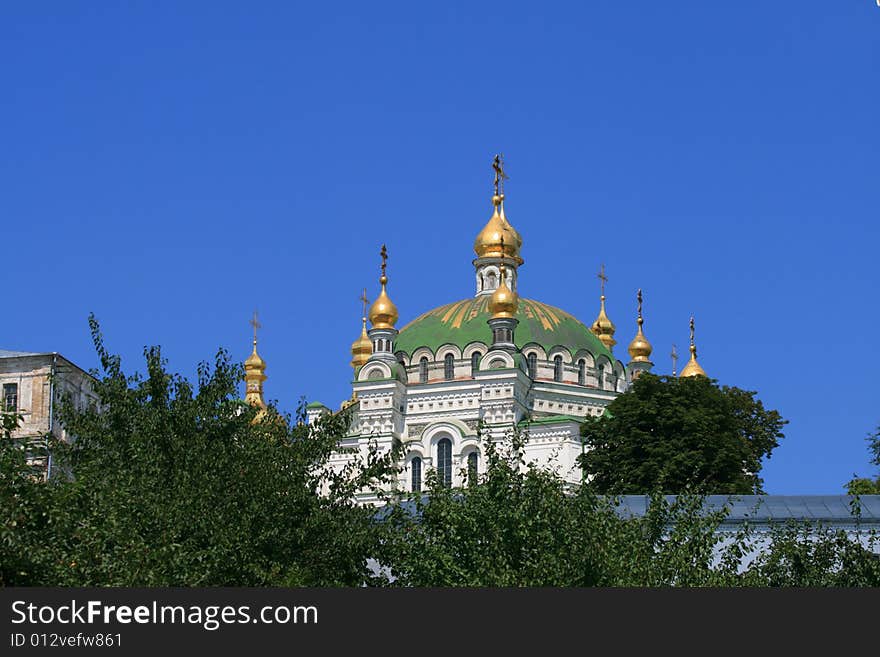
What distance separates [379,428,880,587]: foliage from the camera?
25.6m

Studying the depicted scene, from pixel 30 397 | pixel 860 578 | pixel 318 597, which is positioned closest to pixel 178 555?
pixel 318 597

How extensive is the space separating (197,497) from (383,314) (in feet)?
165

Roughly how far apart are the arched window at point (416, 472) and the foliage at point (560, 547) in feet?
137

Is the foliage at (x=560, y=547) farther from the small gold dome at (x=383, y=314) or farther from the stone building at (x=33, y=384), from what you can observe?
the small gold dome at (x=383, y=314)

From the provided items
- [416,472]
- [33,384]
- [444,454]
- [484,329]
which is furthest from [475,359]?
[33,384]

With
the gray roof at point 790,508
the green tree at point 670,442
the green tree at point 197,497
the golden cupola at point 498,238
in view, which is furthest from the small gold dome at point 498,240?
the green tree at point 197,497

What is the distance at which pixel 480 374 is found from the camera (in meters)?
72.0

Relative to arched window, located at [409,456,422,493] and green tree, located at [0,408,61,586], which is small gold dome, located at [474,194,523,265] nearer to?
arched window, located at [409,456,422,493]

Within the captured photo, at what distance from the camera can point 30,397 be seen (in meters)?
47.3

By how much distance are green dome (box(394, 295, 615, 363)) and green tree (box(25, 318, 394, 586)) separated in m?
42.9

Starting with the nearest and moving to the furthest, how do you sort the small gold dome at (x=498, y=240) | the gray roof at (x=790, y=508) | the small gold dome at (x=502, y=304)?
the gray roof at (x=790, y=508) → the small gold dome at (x=502, y=304) → the small gold dome at (x=498, y=240)

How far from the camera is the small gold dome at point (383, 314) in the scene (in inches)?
3024

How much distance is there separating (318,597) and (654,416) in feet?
121

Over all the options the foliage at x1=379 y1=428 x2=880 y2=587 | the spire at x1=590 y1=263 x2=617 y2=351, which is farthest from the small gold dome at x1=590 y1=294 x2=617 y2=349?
the foliage at x1=379 y1=428 x2=880 y2=587
